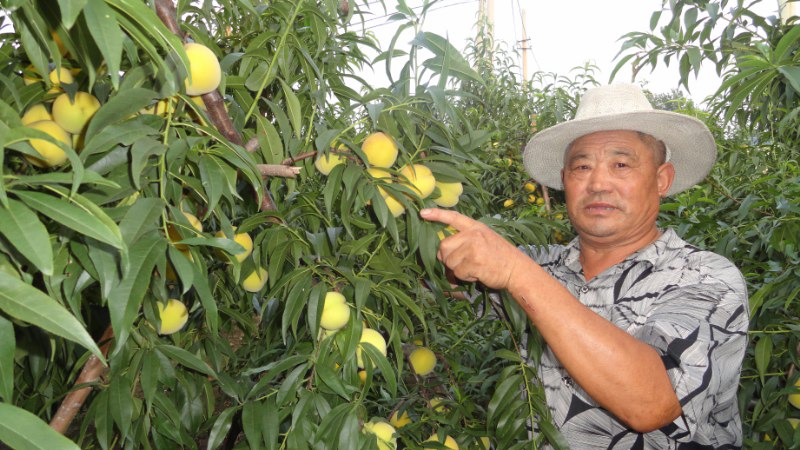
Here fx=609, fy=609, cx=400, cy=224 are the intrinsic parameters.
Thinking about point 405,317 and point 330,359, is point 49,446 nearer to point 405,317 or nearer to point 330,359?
point 330,359

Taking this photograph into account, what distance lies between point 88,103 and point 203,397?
702 millimetres

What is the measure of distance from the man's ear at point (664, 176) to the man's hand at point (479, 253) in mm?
711

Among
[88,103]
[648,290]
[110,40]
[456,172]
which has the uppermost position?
[110,40]

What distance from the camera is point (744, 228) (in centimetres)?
205

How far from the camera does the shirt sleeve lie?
1129 millimetres

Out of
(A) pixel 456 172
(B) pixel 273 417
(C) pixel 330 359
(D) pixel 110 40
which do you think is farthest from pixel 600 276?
(D) pixel 110 40

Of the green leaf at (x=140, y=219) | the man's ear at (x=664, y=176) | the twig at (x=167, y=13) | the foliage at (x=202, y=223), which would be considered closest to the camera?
the foliage at (x=202, y=223)

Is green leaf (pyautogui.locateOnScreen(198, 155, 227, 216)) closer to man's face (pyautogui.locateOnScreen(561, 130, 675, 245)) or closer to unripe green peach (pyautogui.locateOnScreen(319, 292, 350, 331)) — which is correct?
unripe green peach (pyautogui.locateOnScreen(319, 292, 350, 331))

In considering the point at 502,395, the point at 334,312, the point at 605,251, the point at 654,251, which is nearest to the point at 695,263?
the point at 654,251

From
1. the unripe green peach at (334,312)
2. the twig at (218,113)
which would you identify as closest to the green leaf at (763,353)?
the unripe green peach at (334,312)

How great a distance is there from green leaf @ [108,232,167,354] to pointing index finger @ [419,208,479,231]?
478mm

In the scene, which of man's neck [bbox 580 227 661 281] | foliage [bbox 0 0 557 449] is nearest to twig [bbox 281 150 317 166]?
foliage [bbox 0 0 557 449]

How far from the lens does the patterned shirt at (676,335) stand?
115 cm

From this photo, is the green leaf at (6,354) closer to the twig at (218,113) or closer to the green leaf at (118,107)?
the green leaf at (118,107)
